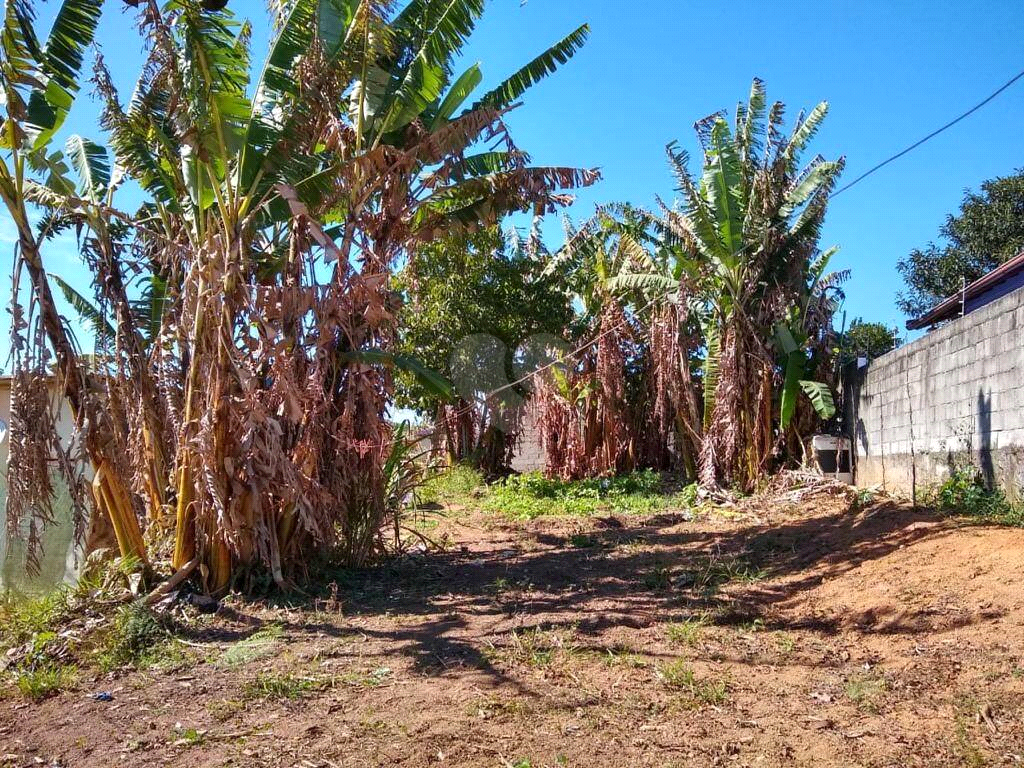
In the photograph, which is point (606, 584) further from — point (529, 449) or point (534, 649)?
point (529, 449)

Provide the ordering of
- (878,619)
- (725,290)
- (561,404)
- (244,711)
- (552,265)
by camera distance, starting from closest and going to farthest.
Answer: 1. (244,711)
2. (878,619)
3. (725,290)
4. (552,265)
5. (561,404)

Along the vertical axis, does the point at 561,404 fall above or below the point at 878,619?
above

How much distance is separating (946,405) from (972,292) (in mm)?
7506

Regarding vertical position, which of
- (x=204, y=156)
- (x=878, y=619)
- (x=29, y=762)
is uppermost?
(x=204, y=156)

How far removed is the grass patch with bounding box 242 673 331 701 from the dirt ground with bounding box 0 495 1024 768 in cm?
2

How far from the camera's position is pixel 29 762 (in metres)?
3.98

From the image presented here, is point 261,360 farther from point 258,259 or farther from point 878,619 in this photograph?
point 878,619

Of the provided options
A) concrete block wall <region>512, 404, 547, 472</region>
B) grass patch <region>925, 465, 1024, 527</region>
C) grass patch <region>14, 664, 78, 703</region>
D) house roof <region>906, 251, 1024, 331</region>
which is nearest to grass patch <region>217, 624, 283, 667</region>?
grass patch <region>14, 664, 78, 703</region>

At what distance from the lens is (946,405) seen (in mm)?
8625

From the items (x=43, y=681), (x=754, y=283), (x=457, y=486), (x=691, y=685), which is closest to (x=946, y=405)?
(x=754, y=283)

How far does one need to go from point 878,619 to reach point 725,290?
23.7ft

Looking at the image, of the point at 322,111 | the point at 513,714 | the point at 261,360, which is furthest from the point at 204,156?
the point at 513,714

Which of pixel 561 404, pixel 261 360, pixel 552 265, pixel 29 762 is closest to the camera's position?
pixel 29 762

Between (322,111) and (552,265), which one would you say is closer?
(322,111)
